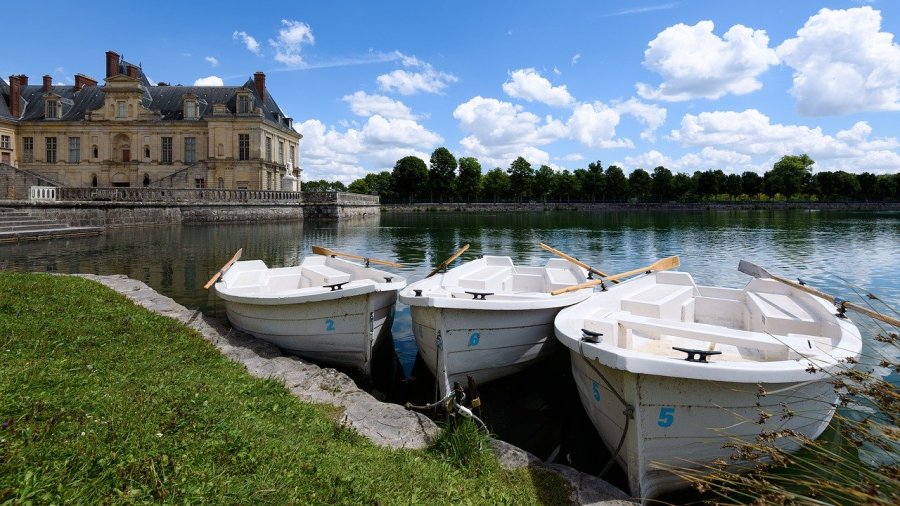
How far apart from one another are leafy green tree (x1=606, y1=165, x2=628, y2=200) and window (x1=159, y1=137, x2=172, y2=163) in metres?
82.3

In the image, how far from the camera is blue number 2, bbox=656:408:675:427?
4520mm

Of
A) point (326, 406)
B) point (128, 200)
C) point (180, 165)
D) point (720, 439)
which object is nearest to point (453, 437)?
point (326, 406)

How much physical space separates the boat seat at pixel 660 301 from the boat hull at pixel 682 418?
108 inches

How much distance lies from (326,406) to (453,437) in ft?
5.67

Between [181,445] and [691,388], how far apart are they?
13.9 feet

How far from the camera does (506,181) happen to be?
106 meters

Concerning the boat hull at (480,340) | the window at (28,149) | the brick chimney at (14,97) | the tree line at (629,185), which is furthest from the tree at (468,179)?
the boat hull at (480,340)

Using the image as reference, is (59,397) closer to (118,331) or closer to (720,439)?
(118,331)

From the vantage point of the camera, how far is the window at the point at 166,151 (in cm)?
5541

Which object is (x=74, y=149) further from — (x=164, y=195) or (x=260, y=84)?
(x=164, y=195)

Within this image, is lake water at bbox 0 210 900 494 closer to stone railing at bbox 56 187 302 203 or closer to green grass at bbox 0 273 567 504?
green grass at bbox 0 273 567 504

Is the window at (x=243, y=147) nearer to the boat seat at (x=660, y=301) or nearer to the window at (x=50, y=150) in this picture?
the window at (x=50, y=150)

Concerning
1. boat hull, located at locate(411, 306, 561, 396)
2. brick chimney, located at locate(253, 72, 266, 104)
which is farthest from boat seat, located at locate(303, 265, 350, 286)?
brick chimney, located at locate(253, 72, 266, 104)

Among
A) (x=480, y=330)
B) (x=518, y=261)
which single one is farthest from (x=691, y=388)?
(x=518, y=261)
